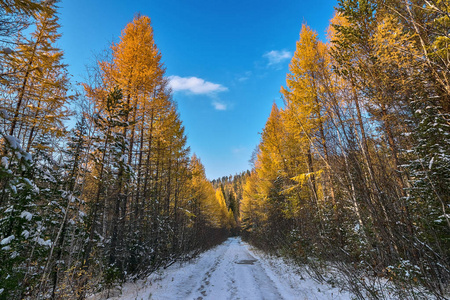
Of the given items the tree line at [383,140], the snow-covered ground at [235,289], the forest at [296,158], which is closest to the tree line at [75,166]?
the forest at [296,158]

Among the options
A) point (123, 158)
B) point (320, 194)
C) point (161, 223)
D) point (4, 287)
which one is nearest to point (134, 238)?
point (161, 223)

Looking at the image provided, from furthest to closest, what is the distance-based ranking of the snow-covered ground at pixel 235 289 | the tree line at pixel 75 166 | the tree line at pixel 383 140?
the snow-covered ground at pixel 235 289 → the tree line at pixel 75 166 → the tree line at pixel 383 140

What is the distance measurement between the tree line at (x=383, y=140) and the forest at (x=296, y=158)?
0.04 meters

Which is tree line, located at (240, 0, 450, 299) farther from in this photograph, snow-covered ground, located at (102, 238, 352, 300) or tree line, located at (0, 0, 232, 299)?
tree line, located at (0, 0, 232, 299)

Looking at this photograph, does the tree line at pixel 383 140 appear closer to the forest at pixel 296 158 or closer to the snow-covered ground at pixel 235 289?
the forest at pixel 296 158

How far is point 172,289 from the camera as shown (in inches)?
269

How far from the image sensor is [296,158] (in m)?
8.45

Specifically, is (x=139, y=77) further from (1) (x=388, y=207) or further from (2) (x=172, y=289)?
(1) (x=388, y=207)

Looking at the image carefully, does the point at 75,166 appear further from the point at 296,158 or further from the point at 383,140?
the point at 296,158

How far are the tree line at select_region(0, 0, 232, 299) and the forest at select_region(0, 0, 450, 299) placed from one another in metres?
0.05

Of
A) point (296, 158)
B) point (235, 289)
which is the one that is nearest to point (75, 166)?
point (235, 289)

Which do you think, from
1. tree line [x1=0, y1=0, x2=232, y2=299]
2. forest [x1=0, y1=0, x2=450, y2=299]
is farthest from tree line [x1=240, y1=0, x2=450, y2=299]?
tree line [x1=0, y1=0, x2=232, y2=299]

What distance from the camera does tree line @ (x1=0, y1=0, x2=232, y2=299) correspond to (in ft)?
13.1

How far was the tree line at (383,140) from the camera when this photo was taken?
2029 mm
